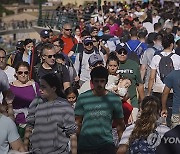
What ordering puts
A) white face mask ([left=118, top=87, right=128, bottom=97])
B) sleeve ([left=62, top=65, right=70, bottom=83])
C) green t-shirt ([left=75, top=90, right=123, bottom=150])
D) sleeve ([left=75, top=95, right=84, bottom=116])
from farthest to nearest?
sleeve ([left=62, top=65, right=70, bottom=83]) → white face mask ([left=118, top=87, right=128, bottom=97]) → sleeve ([left=75, top=95, right=84, bottom=116]) → green t-shirt ([left=75, top=90, right=123, bottom=150])

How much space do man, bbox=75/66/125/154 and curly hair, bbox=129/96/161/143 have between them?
0.84m

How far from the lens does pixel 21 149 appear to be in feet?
18.0

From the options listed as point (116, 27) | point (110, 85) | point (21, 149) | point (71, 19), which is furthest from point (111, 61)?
point (71, 19)

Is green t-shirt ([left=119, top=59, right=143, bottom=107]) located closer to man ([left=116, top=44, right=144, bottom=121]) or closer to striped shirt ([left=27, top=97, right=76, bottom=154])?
man ([left=116, top=44, right=144, bottom=121])

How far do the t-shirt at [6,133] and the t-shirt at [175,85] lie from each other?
313 centimetres

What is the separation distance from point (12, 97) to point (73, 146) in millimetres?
1755

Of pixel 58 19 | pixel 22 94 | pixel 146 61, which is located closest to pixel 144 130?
pixel 22 94

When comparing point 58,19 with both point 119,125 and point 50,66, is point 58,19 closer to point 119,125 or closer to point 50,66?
point 50,66

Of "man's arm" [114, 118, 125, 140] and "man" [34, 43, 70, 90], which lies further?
"man" [34, 43, 70, 90]

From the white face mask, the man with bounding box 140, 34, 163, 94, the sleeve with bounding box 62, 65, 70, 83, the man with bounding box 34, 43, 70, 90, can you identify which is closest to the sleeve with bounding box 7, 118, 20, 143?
the white face mask

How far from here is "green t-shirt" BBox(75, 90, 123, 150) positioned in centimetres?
615

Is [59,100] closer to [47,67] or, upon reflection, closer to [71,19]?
[47,67]

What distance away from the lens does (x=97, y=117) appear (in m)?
6.14

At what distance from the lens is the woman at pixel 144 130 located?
5.07 meters
